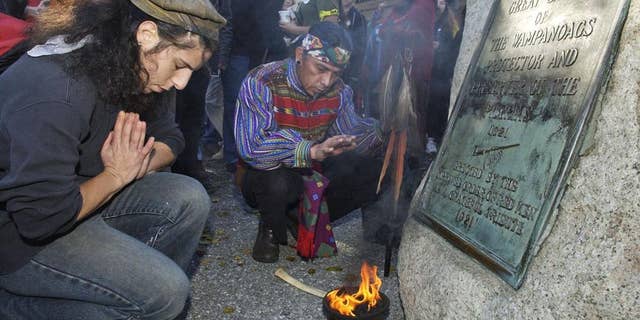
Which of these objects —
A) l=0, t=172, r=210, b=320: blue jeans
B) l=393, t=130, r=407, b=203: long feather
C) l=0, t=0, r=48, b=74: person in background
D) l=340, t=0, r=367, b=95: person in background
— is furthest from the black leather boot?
l=340, t=0, r=367, b=95: person in background

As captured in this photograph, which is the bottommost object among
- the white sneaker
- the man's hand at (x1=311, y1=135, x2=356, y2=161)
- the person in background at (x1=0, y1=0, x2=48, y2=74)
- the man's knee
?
the man's knee

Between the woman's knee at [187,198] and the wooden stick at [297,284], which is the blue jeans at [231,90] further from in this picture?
the woman's knee at [187,198]

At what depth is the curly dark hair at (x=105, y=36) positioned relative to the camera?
7.36 ft

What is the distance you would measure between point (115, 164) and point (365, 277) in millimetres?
1333

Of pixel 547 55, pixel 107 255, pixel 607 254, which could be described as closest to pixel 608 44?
pixel 547 55

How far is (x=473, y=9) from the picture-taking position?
3.28 m

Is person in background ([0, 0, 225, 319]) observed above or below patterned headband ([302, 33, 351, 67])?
below

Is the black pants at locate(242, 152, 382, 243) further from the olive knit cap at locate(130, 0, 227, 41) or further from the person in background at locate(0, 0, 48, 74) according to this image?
the person in background at locate(0, 0, 48, 74)

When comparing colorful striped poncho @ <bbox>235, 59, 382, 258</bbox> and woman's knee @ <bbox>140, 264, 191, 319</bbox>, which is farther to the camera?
colorful striped poncho @ <bbox>235, 59, 382, 258</bbox>

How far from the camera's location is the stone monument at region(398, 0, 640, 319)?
6.11 ft

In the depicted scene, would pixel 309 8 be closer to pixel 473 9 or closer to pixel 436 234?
pixel 473 9

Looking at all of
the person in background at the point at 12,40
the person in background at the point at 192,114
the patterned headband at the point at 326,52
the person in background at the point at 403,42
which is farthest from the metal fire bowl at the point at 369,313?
the person in background at the point at 192,114

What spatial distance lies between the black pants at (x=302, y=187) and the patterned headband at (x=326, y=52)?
2.53ft

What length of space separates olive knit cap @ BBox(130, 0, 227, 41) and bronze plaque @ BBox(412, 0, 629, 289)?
132 centimetres
